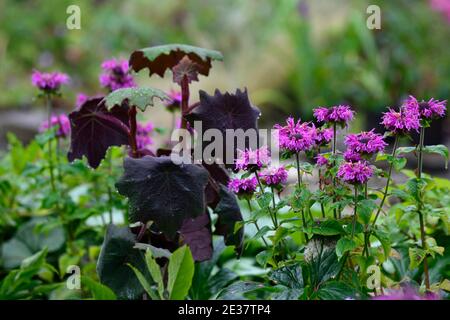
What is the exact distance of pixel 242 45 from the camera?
5312 millimetres

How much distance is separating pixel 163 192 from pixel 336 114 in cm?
29

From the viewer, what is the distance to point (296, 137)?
3.13 ft

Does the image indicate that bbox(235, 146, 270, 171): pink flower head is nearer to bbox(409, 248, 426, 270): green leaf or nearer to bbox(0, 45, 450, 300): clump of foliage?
bbox(0, 45, 450, 300): clump of foliage

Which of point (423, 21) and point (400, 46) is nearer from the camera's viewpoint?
point (400, 46)

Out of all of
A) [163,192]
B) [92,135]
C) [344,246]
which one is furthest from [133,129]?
[344,246]

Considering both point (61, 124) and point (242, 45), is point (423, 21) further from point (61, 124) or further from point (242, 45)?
point (61, 124)

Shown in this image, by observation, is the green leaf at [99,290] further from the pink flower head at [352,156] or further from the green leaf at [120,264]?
the pink flower head at [352,156]

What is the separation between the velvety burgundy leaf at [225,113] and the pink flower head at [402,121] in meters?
0.28

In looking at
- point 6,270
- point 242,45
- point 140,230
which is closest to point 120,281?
point 140,230

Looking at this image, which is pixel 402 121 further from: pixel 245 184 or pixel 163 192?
pixel 163 192

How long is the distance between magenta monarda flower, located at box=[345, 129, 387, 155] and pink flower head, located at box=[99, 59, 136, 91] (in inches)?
22.0

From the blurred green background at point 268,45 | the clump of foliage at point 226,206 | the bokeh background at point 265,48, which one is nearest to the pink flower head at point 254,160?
the clump of foliage at point 226,206

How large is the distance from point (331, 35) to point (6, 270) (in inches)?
165
